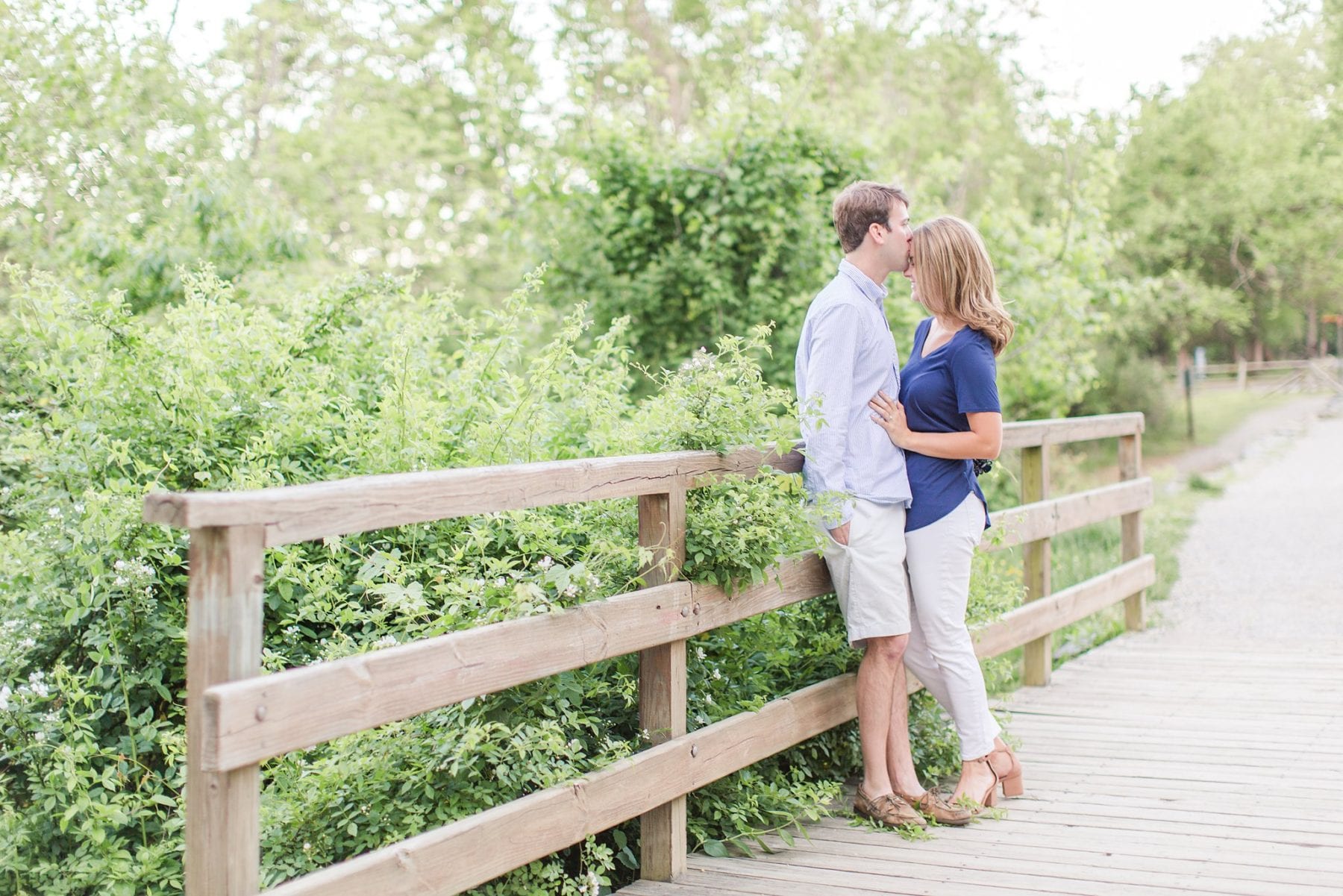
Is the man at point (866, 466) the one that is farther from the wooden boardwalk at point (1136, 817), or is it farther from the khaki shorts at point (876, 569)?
the wooden boardwalk at point (1136, 817)

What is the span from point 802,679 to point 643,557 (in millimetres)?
1260

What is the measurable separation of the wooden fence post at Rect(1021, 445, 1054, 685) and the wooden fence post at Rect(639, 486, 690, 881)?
118 inches

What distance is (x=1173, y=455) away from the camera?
86.5 ft

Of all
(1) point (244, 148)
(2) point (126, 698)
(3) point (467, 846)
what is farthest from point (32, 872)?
(1) point (244, 148)

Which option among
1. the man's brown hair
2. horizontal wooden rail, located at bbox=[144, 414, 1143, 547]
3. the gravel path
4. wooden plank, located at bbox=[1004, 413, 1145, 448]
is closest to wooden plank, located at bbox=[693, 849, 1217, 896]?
horizontal wooden rail, located at bbox=[144, 414, 1143, 547]

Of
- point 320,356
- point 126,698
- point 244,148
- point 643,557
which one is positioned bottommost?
point 126,698

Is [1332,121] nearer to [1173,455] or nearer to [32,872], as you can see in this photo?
[1173,455]

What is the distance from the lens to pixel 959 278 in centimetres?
387

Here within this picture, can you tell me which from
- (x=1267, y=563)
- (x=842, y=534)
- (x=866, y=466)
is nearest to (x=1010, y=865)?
(x=842, y=534)

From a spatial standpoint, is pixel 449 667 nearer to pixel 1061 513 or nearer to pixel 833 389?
pixel 833 389

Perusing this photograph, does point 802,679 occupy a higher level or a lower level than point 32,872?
higher

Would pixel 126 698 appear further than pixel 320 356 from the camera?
No

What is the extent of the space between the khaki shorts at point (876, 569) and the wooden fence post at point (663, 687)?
2.08 feet

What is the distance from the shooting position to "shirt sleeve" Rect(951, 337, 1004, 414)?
380 centimetres
